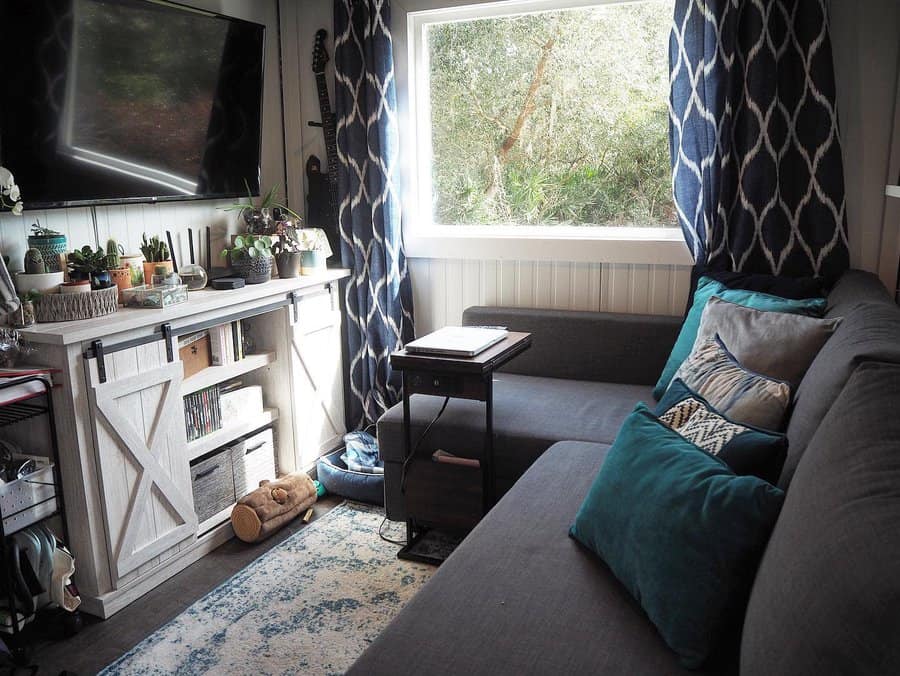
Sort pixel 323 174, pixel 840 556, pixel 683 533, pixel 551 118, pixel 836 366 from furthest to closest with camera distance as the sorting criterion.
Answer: pixel 323 174 < pixel 551 118 < pixel 836 366 < pixel 683 533 < pixel 840 556

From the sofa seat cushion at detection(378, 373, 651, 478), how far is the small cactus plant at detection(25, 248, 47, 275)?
127 centimetres

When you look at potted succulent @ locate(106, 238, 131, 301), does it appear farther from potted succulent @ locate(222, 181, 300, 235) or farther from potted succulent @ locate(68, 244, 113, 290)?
potted succulent @ locate(222, 181, 300, 235)

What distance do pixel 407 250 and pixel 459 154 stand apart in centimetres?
51

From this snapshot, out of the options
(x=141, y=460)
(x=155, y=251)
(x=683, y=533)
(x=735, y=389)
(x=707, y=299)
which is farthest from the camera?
(x=155, y=251)

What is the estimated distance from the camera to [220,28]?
3.02 metres

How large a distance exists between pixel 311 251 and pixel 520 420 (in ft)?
4.27

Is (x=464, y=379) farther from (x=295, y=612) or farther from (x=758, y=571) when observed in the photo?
(x=758, y=571)

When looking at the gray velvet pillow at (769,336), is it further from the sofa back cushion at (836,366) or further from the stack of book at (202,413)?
the stack of book at (202,413)

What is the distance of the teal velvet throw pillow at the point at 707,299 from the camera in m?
2.43

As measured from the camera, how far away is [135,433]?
2428mm

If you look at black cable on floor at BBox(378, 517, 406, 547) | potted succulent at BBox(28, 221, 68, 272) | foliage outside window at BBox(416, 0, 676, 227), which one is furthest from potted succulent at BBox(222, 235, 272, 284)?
black cable on floor at BBox(378, 517, 406, 547)

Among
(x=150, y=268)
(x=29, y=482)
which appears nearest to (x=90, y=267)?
(x=150, y=268)

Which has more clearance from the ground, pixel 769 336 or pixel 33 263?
pixel 33 263

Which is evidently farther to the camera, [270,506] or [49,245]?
[270,506]
